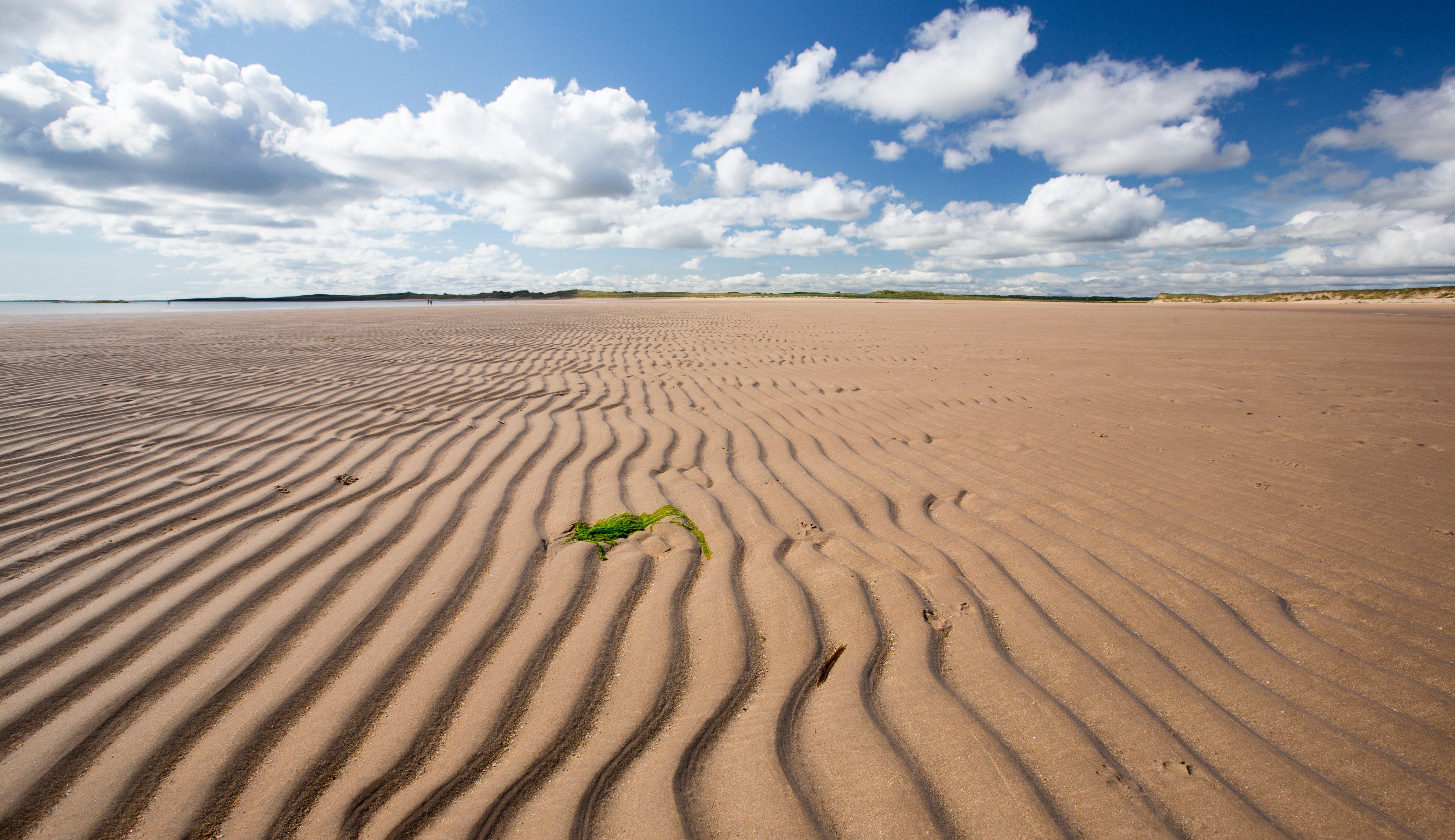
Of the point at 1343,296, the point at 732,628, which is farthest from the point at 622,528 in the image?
the point at 1343,296

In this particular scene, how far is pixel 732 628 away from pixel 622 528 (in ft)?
3.00

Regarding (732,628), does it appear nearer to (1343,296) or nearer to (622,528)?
(622,528)

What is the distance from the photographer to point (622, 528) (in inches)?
107

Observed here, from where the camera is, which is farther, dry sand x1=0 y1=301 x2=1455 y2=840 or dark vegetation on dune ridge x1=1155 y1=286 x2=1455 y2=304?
dark vegetation on dune ridge x1=1155 y1=286 x2=1455 y2=304

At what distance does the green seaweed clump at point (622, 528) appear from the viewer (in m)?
2.61

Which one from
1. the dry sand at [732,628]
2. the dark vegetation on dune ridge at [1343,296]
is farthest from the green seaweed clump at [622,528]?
the dark vegetation on dune ridge at [1343,296]

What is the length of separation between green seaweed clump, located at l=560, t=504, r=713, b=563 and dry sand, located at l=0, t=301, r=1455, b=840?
2.8 inches

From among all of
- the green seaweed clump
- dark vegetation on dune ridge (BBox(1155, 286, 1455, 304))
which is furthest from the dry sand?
dark vegetation on dune ridge (BBox(1155, 286, 1455, 304))

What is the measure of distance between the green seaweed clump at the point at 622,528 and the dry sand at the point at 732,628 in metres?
0.07

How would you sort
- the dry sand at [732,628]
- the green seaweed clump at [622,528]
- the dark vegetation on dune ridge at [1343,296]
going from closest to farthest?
the dry sand at [732,628] → the green seaweed clump at [622,528] → the dark vegetation on dune ridge at [1343,296]

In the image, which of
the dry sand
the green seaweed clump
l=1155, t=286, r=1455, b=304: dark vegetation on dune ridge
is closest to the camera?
the dry sand

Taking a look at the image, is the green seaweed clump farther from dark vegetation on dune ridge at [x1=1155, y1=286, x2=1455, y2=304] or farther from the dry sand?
dark vegetation on dune ridge at [x1=1155, y1=286, x2=1455, y2=304]

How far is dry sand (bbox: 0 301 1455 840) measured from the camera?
136cm

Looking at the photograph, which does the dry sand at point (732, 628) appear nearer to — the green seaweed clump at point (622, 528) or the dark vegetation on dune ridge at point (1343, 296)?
the green seaweed clump at point (622, 528)
